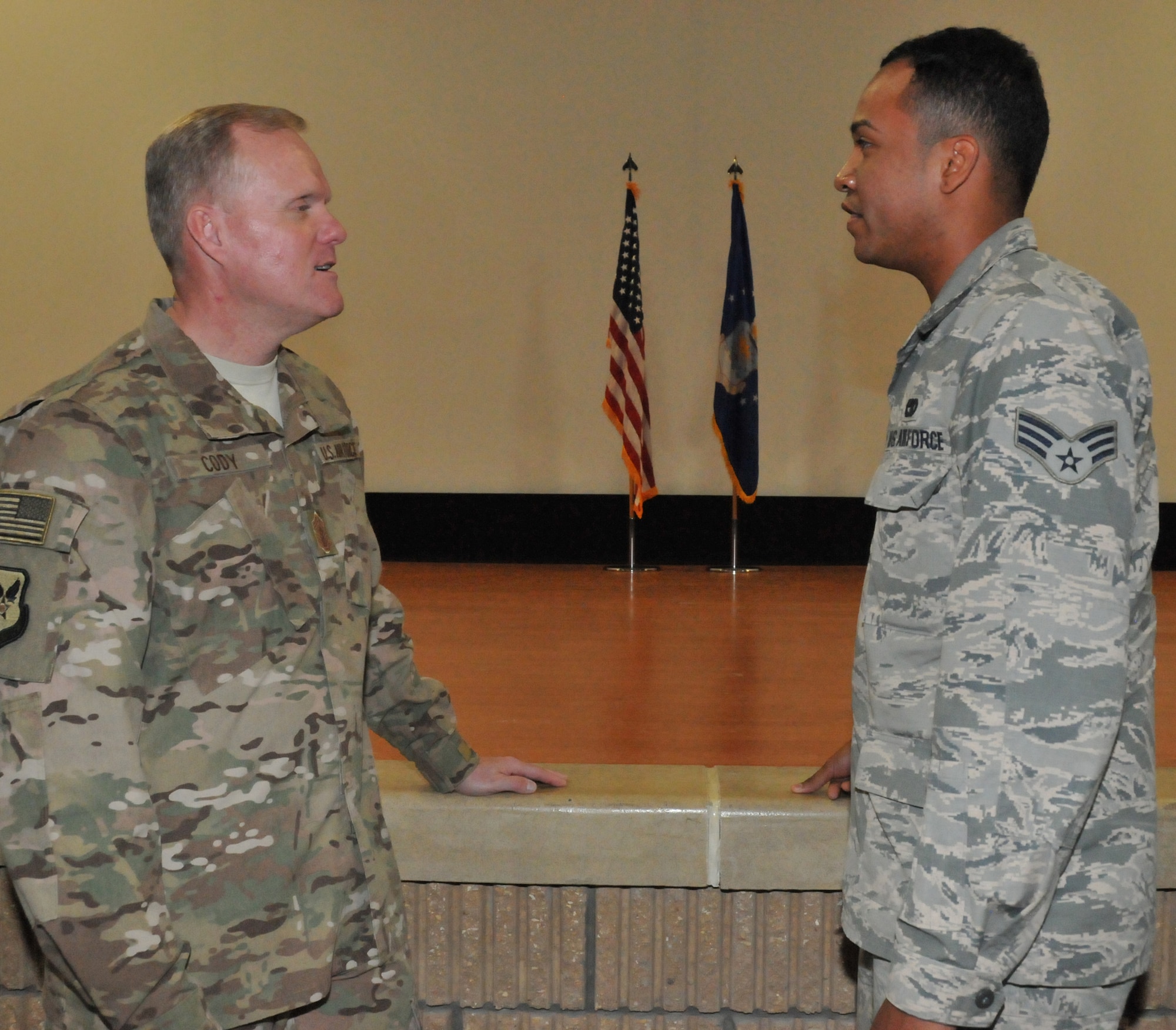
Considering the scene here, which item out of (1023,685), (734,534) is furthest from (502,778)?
(734,534)

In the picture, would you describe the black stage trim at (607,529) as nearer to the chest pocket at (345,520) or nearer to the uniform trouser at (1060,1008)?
the chest pocket at (345,520)

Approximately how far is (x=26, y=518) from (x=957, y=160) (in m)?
0.99

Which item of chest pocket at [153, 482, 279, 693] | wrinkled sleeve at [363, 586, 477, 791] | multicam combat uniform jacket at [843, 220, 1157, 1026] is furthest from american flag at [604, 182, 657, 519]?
multicam combat uniform jacket at [843, 220, 1157, 1026]

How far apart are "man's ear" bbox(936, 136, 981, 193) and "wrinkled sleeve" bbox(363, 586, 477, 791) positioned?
2.66ft

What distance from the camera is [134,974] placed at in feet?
3.84

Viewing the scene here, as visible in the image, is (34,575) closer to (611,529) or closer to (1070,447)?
(1070,447)

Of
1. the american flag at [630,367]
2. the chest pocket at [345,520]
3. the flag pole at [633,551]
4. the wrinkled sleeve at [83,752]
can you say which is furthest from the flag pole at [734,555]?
the wrinkled sleeve at [83,752]

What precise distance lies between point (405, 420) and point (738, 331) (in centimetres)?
219

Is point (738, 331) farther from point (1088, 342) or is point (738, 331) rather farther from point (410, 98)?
point (1088, 342)

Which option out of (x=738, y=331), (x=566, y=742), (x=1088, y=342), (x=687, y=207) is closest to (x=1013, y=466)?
(x=1088, y=342)

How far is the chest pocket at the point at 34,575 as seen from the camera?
1.15 m

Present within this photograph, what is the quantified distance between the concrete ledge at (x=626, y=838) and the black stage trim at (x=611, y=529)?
5.37 metres

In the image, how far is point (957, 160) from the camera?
1.30 metres

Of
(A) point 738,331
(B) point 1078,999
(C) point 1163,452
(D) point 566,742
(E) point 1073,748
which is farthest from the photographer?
(C) point 1163,452
